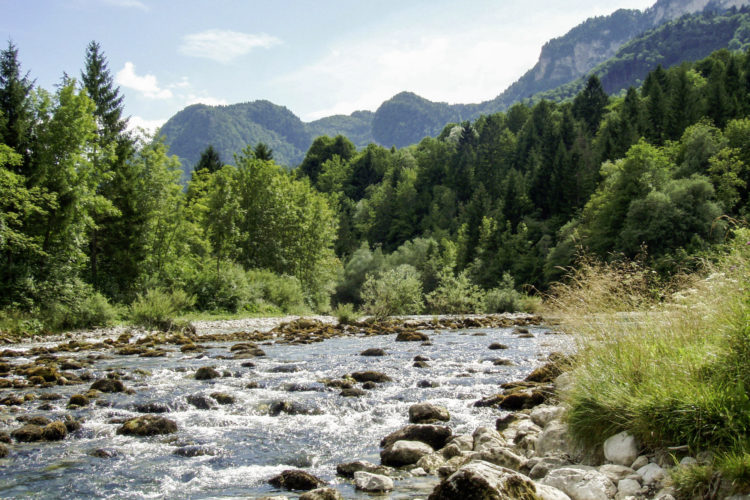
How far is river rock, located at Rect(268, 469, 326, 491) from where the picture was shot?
6.25 metres

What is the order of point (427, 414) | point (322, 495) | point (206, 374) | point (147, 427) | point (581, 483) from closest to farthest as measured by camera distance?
1. point (581, 483)
2. point (322, 495)
3. point (147, 427)
4. point (427, 414)
5. point (206, 374)

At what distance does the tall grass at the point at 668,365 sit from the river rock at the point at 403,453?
2235mm

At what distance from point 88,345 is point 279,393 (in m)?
10.8

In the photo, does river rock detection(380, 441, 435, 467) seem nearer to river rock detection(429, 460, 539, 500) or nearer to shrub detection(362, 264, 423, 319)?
river rock detection(429, 460, 539, 500)

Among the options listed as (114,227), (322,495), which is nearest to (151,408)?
(322,495)

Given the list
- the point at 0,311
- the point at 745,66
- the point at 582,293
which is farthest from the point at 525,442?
the point at 745,66

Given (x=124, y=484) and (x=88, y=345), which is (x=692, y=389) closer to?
(x=124, y=484)

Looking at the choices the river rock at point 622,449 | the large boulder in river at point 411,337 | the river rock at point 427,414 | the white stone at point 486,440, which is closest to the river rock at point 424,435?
the white stone at point 486,440

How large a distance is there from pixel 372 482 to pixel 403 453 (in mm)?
1038

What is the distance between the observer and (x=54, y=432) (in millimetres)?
8281

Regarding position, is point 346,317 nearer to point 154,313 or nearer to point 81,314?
point 154,313

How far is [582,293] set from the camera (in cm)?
654

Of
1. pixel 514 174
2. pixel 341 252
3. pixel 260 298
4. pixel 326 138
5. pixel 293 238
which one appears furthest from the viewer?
pixel 326 138

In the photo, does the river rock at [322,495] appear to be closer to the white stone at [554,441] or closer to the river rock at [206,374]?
the white stone at [554,441]
